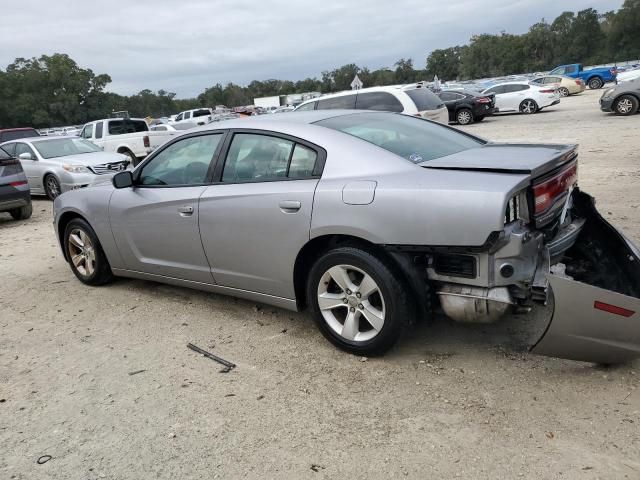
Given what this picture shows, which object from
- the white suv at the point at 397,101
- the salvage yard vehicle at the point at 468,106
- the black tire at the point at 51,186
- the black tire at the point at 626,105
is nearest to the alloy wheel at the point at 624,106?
the black tire at the point at 626,105

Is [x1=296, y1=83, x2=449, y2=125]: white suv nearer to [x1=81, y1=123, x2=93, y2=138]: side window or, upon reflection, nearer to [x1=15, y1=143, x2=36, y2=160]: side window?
[x1=15, y1=143, x2=36, y2=160]: side window

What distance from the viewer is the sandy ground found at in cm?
249

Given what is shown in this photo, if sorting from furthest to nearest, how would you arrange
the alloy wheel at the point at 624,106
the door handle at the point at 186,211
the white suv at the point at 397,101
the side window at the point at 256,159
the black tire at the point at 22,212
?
the alloy wheel at the point at 624,106
the white suv at the point at 397,101
the black tire at the point at 22,212
the door handle at the point at 186,211
the side window at the point at 256,159

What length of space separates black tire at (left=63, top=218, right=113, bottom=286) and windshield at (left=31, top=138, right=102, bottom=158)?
768 cm

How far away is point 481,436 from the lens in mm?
2588

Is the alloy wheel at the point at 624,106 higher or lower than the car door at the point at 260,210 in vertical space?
lower

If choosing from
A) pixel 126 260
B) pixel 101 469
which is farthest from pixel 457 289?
pixel 126 260

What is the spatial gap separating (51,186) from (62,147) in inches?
43.3

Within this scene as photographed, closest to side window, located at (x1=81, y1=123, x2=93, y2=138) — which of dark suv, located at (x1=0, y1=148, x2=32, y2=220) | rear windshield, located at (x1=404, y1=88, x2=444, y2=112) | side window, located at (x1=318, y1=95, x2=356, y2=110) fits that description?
dark suv, located at (x1=0, y1=148, x2=32, y2=220)

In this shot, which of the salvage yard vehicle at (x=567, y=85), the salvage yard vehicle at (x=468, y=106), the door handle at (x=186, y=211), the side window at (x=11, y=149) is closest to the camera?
the door handle at (x=186, y=211)

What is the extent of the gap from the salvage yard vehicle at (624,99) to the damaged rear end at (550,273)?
1671 cm

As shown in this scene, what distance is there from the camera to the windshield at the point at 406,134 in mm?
3473

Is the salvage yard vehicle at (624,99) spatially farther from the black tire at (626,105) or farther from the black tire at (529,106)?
the black tire at (529,106)

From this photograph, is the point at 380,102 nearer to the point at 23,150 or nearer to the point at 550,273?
the point at 23,150
